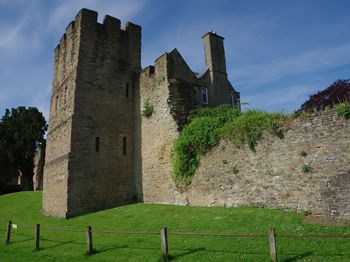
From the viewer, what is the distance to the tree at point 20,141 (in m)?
37.8

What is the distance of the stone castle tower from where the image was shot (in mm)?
19656

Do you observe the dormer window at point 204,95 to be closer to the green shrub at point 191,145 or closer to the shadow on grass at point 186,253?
the green shrub at point 191,145

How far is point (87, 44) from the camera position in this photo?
22125 millimetres

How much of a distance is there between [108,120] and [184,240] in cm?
1243

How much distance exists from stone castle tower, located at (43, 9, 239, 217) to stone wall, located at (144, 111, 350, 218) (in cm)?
317

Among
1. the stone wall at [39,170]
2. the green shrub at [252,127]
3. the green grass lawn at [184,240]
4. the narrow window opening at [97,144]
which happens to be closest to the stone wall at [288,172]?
the green shrub at [252,127]

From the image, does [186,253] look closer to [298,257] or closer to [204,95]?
[298,257]

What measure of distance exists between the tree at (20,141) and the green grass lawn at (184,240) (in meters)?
21.7

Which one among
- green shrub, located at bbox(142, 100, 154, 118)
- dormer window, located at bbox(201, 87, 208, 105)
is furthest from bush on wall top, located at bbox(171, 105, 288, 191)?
dormer window, located at bbox(201, 87, 208, 105)

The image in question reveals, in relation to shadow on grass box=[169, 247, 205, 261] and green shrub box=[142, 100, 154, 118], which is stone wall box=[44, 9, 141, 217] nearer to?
green shrub box=[142, 100, 154, 118]

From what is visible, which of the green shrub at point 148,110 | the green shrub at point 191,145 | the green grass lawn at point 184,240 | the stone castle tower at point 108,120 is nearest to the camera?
the green grass lawn at point 184,240

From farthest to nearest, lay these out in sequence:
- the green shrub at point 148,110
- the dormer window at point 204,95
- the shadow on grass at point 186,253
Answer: the dormer window at point 204,95
the green shrub at point 148,110
the shadow on grass at point 186,253

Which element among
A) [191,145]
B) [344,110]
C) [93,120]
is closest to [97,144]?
[93,120]

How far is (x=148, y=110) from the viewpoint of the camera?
2134cm
